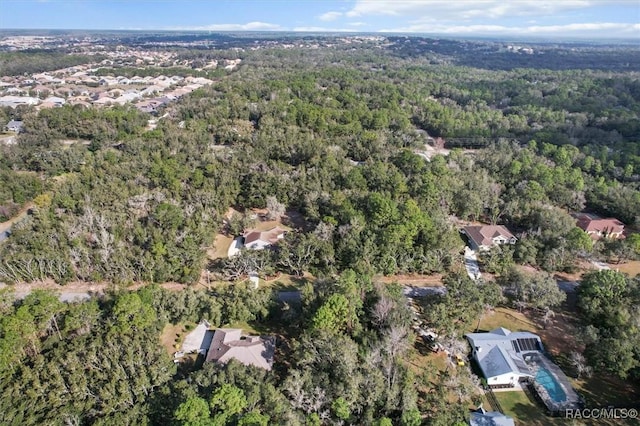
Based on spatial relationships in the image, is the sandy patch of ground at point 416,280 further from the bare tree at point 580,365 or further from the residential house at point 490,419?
the residential house at point 490,419

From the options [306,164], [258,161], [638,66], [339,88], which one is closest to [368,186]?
[306,164]

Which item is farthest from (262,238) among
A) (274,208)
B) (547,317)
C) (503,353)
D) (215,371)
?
(547,317)

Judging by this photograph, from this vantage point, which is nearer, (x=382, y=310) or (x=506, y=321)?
(x=382, y=310)

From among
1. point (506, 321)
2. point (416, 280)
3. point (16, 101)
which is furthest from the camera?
point (16, 101)

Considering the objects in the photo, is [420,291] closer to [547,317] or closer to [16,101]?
[547,317]

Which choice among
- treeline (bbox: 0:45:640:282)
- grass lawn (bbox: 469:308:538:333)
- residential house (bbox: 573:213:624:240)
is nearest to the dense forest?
treeline (bbox: 0:45:640:282)

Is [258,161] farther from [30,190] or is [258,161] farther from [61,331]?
[61,331]

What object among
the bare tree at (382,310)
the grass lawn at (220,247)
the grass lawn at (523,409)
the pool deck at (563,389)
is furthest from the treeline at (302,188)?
the grass lawn at (523,409)
